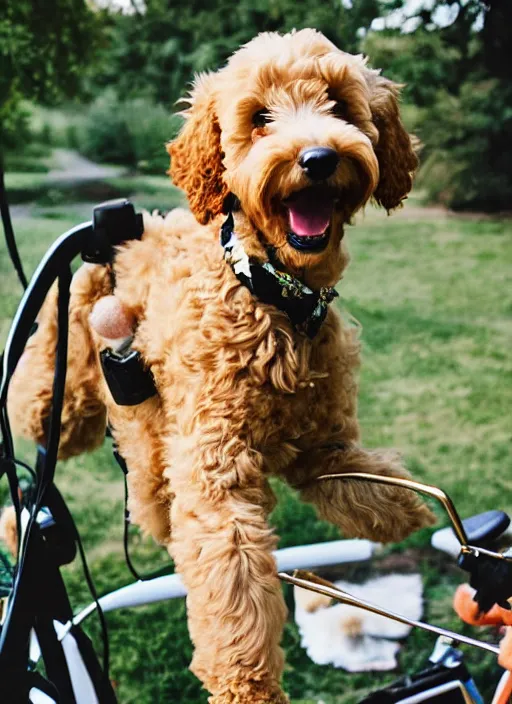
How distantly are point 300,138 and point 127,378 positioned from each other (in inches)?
18.4

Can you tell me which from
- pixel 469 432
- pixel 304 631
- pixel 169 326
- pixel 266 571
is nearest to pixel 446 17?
pixel 469 432

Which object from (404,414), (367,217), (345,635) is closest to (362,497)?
(345,635)

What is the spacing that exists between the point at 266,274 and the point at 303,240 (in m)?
0.12

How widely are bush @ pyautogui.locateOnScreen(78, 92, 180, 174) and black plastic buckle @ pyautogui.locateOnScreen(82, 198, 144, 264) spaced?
8.10ft

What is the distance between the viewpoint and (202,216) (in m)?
1.27

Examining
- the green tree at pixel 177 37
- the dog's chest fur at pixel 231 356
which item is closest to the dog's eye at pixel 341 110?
the dog's chest fur at pixel 231 356

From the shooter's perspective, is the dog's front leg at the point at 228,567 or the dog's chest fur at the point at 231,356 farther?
the dog's chest fur at the point at 231,356

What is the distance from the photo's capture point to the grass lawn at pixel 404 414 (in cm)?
236

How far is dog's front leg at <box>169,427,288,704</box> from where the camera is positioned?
1.10 meters

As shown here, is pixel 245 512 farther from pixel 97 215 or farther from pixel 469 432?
pixel 469 432

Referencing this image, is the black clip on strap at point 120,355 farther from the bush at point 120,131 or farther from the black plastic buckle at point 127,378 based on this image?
the bush at point 120,131

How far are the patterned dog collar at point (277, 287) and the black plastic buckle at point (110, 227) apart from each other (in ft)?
0.53

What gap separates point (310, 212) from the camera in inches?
44.8

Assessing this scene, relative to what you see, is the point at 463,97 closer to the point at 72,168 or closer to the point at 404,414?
the point at 404,414
